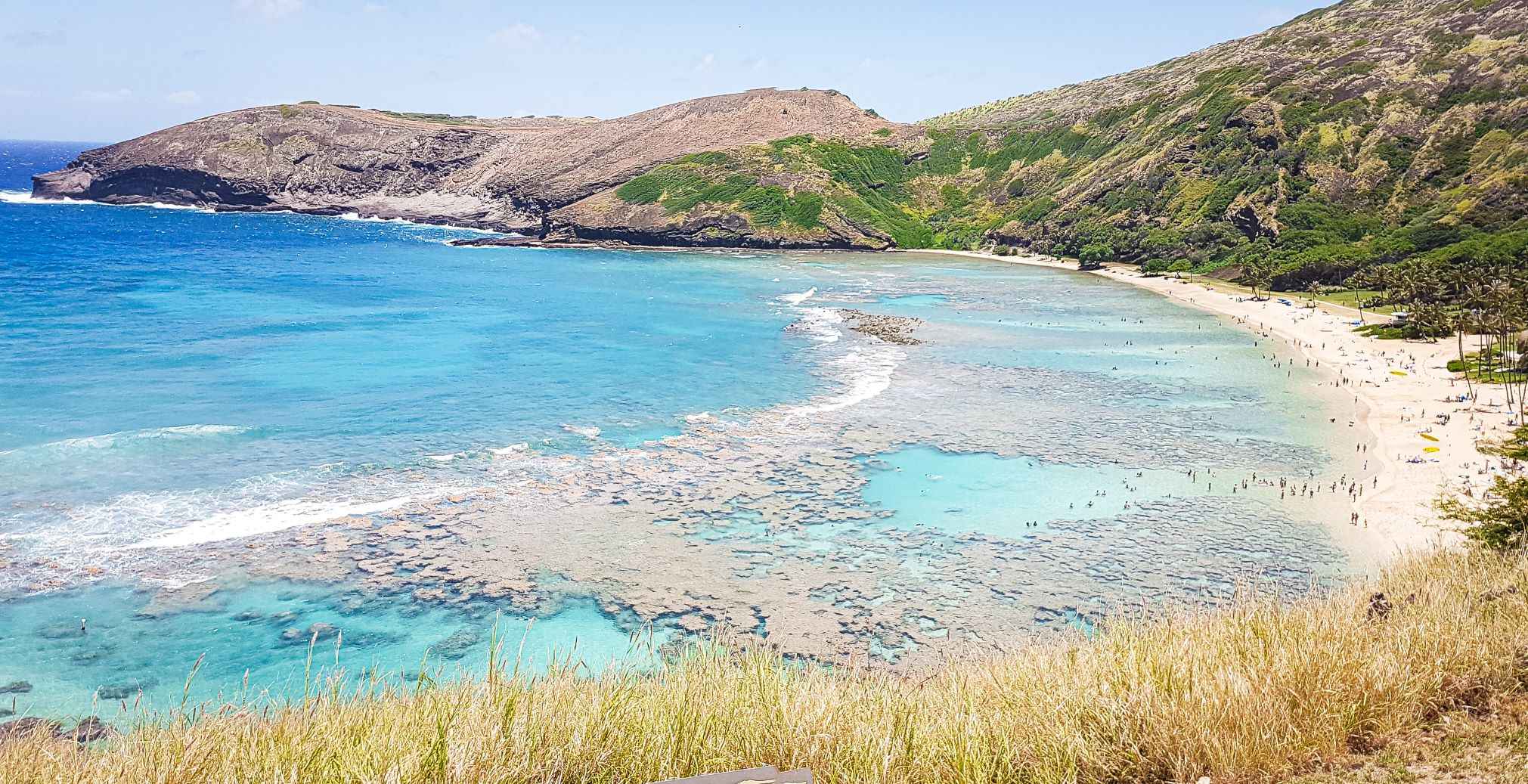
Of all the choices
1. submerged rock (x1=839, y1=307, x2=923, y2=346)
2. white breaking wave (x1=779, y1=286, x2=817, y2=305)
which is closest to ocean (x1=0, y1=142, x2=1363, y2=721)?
submerged rock (x1=839, y1=307, x2=923, y2=346)

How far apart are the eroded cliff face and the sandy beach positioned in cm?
10209

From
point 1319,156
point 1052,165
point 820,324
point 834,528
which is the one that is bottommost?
point 834,528

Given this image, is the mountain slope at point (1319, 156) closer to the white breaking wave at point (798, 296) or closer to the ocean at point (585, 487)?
the ocean at point (585, 487)

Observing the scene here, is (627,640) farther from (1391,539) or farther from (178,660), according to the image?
(1391,539)

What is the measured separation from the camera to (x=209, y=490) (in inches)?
1066

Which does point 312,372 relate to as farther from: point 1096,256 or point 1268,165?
point 1268,165

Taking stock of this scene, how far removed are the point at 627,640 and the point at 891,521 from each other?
945 centimetres

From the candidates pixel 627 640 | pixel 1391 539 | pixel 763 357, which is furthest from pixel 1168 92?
pixel 627 640

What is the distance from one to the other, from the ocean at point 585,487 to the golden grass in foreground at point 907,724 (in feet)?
5.18

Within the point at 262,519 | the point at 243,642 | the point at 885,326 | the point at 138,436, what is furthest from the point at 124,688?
→ the point at 885,326

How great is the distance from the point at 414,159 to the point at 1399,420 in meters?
161

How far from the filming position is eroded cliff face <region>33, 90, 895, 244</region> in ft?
480

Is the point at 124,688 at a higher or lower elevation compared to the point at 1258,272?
lower

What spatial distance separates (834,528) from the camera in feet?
82.5
